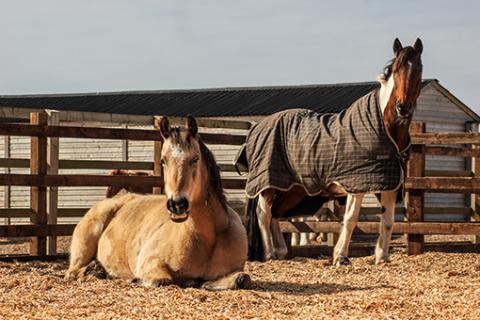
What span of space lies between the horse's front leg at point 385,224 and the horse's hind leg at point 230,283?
10.8ft

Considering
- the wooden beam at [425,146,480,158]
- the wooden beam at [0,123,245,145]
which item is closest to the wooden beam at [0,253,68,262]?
the wooden beam at [0,123,245,145]

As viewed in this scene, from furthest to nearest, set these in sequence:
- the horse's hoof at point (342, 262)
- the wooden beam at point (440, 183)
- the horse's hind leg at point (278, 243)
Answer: the wooden beam at point (440, 183) → the horse's hind leg at point (278, 243) → the horse's hoof at point (342, 262)

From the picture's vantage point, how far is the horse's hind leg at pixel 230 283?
6.77 meters

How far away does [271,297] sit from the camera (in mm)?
6457

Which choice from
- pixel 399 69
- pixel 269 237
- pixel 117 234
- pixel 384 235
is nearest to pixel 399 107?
pixel 399 69

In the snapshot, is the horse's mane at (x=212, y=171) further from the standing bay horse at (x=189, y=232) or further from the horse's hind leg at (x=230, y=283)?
the horse's hind leg at (x=230, y=283)

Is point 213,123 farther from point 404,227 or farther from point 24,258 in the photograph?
point 24,258

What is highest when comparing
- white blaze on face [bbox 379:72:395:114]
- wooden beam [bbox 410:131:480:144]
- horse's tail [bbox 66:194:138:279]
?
white blaze on face [bbox 379:72:395:114]

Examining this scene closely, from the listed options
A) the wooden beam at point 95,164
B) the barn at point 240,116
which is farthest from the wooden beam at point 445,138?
the barn at point 240,116

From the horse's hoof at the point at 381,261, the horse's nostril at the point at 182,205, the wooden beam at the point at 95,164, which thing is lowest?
the horse's hoof at the point at 381,261

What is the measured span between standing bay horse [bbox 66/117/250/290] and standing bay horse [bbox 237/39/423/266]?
8.29ft

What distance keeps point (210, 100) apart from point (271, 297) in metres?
19.4

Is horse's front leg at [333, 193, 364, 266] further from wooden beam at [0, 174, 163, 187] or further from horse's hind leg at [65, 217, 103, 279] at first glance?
horse's hind leg at [65, 217, 103, 279]

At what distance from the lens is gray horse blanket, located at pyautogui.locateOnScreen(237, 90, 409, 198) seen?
9.39 meters
